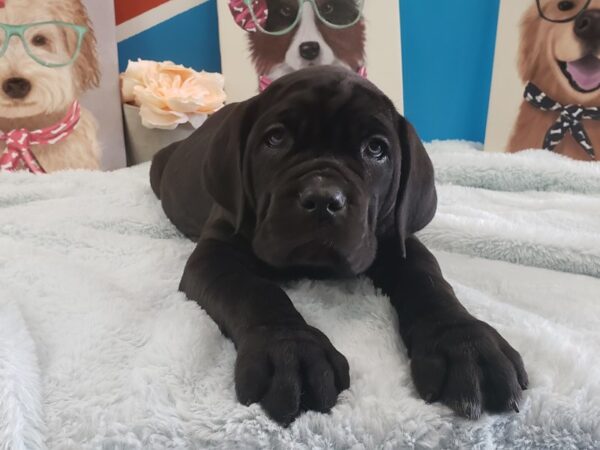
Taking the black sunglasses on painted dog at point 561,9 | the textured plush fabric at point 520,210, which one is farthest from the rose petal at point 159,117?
the black sunglasses on painted dog at point 561,9

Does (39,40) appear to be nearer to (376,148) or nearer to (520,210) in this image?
(376,148)

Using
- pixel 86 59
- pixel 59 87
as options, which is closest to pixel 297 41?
pixel 86 59

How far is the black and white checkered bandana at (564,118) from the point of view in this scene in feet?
10.6

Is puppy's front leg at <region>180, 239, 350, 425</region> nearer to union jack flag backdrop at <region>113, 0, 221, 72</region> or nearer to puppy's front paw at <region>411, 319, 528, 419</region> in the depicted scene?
puppy's front paw at <region>411, 319, 528, 419</region>

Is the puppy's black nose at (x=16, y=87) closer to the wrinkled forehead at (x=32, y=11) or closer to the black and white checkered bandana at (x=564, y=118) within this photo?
the wrinkled forehead at (x=32, y=11)

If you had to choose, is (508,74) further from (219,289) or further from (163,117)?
(219,289)

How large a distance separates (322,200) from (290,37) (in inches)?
86.6

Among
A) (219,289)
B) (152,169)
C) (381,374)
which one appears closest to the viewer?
(381,374)

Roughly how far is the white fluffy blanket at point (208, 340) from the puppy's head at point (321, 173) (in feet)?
0.51

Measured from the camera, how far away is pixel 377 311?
51.8 inches

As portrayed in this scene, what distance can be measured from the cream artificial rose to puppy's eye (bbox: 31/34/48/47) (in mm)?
383

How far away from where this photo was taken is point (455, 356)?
1000 millimetres

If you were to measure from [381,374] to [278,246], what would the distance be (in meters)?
0.35

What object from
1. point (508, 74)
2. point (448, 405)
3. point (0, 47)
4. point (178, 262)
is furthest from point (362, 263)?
point (508, 74)
